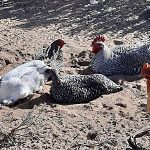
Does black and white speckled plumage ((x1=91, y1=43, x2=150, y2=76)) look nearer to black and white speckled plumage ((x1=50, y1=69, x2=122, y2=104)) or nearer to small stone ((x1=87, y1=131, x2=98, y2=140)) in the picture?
black and white speckled plumage ((x1=50, y1=69, x2=122, y2=104))

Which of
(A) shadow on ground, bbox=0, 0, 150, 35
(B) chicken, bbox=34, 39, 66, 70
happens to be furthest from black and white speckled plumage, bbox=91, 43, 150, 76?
(A) shadow on ground, bbox=0, 0, 150, 35

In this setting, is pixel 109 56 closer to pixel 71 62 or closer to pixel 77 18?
pixel 71 62

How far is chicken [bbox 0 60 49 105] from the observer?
5484 mm

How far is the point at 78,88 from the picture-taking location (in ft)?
18.0

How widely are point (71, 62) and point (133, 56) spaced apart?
0.97m

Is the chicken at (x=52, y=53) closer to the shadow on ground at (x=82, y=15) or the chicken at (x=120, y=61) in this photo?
the chicken at (x=120, y=61)

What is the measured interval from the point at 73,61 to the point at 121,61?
84 cm

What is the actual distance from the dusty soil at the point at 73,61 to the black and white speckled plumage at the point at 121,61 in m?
0.25

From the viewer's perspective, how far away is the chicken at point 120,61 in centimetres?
629

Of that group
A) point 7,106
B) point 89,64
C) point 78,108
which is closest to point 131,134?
point 78,108

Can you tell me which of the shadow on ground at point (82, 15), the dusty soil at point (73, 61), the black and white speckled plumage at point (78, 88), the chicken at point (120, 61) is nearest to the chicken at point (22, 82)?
the dusty soil at point (73, 61)

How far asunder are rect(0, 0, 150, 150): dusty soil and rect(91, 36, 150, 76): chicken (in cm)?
25

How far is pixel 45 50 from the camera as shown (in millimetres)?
6766

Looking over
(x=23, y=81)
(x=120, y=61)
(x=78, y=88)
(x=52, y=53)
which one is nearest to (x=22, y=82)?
(x=23, y=81)
